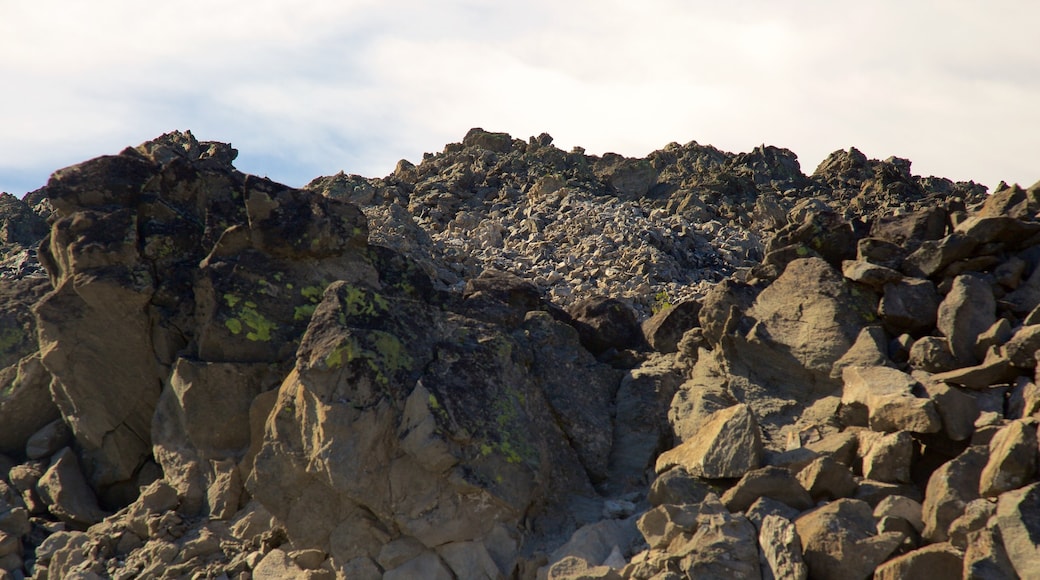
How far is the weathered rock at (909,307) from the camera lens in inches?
457

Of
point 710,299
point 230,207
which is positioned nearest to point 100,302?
point 230,207

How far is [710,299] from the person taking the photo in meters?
13.4

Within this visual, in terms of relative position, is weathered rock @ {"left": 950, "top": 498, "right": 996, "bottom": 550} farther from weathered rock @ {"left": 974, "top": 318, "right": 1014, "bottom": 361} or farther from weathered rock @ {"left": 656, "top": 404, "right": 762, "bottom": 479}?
weathered rock @ {"left": 974, "top": 318, "right": 1014, "bottom": 361}

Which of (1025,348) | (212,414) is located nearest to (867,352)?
(1025,348)

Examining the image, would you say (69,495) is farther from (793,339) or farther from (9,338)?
(793,339)

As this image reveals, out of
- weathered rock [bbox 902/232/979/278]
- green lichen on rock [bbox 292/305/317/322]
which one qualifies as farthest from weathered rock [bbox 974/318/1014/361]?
green lichen on rock [bbox 292/305/317/322]

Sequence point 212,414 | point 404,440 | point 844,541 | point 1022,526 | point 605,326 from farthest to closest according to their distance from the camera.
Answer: point 605,326 → point 212,414 → point 404,440 → point 844,541 → point 1022,526

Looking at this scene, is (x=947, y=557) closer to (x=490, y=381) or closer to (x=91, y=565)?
(x=490, y=381)

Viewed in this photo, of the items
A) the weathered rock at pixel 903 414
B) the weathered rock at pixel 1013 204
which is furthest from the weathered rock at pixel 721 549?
the weathered rock at pixel 1013 204

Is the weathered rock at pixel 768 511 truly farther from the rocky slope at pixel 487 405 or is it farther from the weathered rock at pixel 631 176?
the weathered rock at pixel 631 176

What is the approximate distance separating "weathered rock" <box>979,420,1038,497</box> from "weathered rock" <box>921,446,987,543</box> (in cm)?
14

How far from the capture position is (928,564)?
842cm

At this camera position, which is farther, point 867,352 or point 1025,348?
point 867,352

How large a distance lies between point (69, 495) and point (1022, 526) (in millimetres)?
13418
